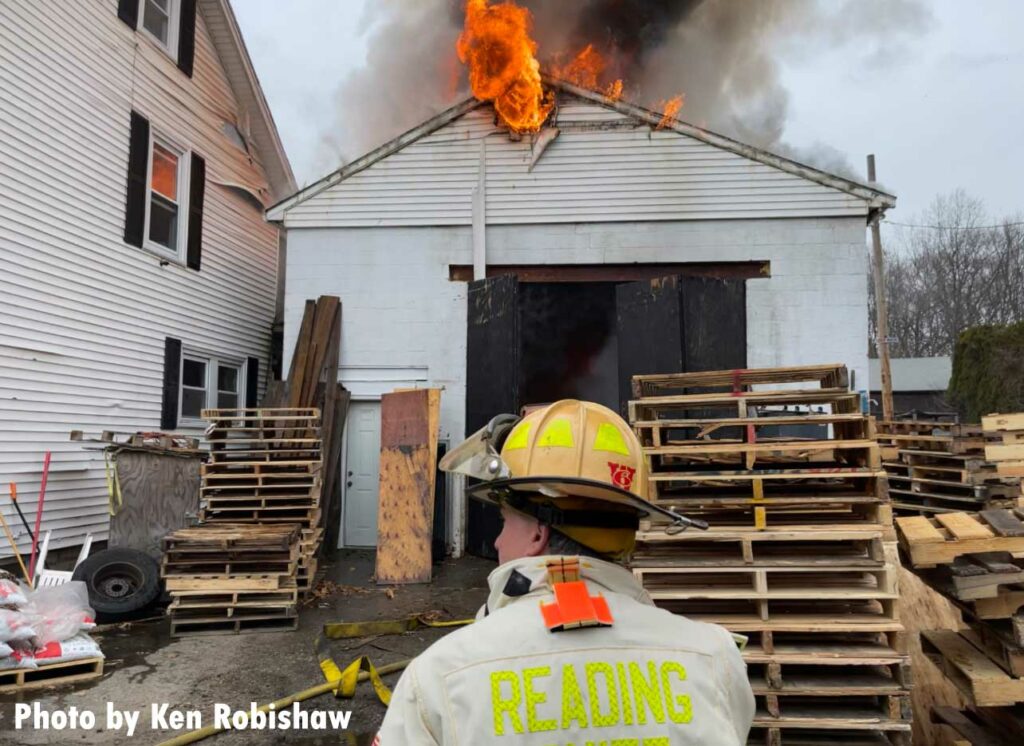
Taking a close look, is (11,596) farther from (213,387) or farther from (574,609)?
(213,387)

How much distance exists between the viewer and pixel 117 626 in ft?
21.7

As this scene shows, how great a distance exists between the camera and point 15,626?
5.18m

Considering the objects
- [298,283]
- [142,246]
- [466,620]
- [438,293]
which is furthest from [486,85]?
[466,620]

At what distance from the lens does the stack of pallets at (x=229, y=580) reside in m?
6.32

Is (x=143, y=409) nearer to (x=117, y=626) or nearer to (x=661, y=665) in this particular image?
(x=117, y=626)

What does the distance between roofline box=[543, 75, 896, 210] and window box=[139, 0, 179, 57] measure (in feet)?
20.9

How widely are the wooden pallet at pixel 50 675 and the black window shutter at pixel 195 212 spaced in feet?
24.3

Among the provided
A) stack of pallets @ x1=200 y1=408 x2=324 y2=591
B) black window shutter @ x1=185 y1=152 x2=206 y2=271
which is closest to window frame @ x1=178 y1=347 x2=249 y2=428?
black window shutter @ x1=185 y1=152 x2=206 y2=271

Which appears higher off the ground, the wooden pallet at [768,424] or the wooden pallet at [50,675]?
the wooden pallet at [768,424]

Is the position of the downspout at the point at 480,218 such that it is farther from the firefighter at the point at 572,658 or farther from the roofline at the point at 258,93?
the firefighter at the point at 572,658

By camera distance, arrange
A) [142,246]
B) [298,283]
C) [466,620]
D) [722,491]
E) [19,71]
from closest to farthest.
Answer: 1. [722,491]
2. [466,620]
3. [19,71]
4. [142,246]
5. [298,283]

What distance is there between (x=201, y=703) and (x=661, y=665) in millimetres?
4692

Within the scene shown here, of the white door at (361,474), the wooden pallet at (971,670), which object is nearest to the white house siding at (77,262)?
the white door at (361,474)

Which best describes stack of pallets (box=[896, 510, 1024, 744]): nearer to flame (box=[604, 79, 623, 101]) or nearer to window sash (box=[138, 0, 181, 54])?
flame (box=[604, 79, 623, 101])
